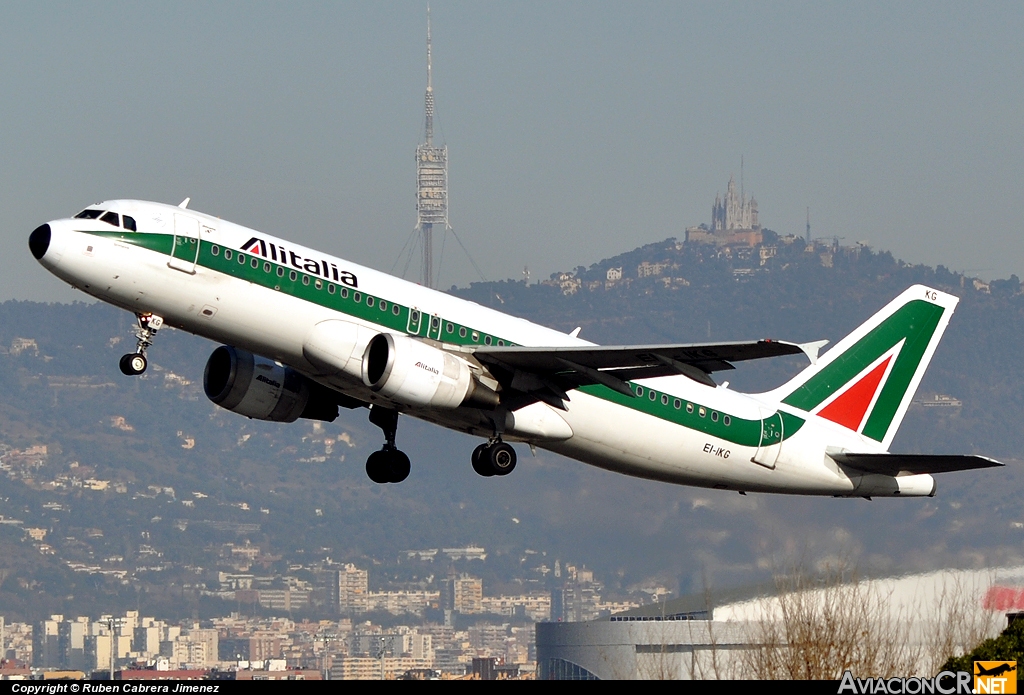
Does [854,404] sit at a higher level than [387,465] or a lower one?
higher

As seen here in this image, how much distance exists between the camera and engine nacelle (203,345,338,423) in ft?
132

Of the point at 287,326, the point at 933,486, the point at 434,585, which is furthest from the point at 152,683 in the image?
the point at 434,585

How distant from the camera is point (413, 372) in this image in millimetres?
35875

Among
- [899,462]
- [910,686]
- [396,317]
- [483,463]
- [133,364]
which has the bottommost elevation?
[910,686]

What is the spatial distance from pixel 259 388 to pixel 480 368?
19.8 feet

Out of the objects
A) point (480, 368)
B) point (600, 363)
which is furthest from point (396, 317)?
point (600, 363)

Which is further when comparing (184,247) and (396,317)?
(396,317)

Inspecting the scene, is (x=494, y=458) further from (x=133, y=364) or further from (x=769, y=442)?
(x=133, y=364)

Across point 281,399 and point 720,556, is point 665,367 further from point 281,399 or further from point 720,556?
point 720,556

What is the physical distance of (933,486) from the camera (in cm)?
4359

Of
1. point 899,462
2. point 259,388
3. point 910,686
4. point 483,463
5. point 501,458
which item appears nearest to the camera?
point 910,686

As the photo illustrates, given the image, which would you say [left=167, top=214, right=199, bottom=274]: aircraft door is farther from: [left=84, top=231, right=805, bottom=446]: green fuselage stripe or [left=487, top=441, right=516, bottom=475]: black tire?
[left=487, top=441, right=516, bottom=475]: black tire

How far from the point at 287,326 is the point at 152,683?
13289 millimetres

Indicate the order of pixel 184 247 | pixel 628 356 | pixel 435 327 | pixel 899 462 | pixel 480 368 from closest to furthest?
1. pixel 184 247
2. pixel 628 356
3. pixel 435 327
4. pixel 480 368
5. pixel 899 462
